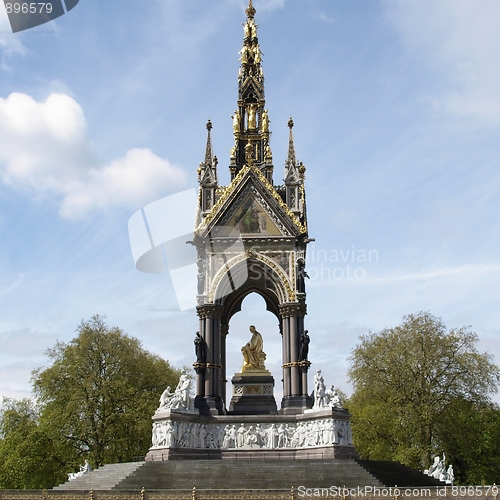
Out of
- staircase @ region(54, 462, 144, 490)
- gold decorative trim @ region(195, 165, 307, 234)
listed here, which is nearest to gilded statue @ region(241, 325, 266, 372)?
gold decorative trim @ region(195, 165, 307, 234)

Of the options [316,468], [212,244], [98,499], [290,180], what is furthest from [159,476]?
[290,180]

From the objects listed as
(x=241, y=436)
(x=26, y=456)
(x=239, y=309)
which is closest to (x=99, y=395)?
(x=26, y=456)

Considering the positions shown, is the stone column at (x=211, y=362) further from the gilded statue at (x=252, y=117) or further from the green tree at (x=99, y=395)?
the green tree at (x=99, y=395)

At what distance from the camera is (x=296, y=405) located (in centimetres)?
2320

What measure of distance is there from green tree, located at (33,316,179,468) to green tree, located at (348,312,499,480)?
12.7m

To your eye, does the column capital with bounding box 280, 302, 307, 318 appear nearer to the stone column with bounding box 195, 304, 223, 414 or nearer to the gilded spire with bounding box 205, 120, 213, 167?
the stone column with bounding box 195, 304, 223, 414

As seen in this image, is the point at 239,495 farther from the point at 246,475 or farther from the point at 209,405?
the point at 209,405

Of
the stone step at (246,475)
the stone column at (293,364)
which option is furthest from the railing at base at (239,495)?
the stone column at (293,364)

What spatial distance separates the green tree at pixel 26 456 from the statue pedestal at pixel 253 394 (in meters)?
16.4

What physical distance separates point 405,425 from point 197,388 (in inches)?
599

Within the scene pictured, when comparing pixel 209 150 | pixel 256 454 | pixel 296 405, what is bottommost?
pixel 256 454

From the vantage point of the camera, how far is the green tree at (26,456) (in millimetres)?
34500

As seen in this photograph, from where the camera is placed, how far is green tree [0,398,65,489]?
113ft

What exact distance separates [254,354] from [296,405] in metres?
2.90
